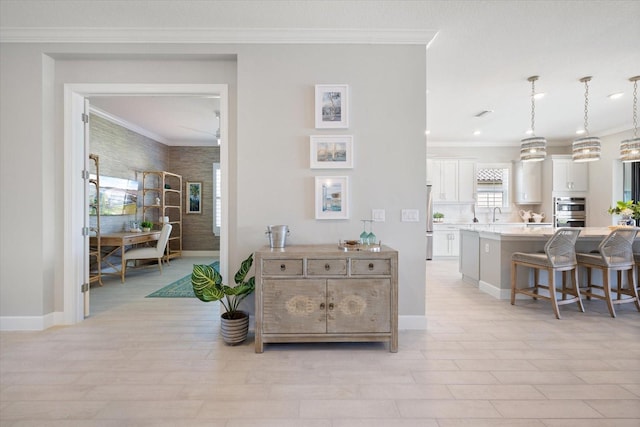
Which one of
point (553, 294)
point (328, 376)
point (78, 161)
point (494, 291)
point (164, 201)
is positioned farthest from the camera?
point (164, 201)

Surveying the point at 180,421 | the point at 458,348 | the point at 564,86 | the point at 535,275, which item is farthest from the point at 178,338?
the point at 564,86

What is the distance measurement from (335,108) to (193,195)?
568 centimetres

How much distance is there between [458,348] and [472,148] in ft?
20.5

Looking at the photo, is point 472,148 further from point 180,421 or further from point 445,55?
point 180,421

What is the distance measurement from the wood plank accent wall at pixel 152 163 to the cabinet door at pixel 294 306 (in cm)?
441

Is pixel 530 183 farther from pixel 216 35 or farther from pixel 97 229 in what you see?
pixel 97 229

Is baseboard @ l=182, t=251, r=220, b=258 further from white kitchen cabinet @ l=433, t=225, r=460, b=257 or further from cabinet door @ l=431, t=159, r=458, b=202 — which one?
cabinet door @ l=431, t=159, r=458, b=202

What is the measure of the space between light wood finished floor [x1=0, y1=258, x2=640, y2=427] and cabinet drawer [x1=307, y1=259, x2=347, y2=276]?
2.21 feet

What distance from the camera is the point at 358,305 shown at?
256cm

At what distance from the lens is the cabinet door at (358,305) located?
101 inches

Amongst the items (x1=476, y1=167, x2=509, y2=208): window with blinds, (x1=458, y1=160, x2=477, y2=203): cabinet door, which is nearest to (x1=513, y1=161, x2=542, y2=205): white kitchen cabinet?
(x1=476, y1=167, x2=509, y2=208): window with blinds

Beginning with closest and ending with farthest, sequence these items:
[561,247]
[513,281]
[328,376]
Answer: [328,376] → [561,247] → [513,281]

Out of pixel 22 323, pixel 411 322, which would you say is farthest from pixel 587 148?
pixel 22 323

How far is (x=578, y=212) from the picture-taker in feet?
23.0
